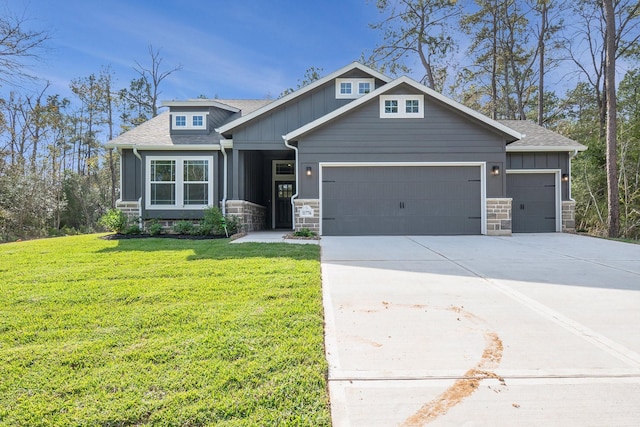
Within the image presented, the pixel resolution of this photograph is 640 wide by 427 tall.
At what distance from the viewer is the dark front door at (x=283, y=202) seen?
45.2 feet

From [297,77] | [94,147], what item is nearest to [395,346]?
[297,77]

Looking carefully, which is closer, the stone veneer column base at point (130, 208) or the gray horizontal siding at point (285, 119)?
the gray horizontal siding at point (285, 119)

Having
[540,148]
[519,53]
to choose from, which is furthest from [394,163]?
[519,53]

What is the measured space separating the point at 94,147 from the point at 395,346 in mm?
26200

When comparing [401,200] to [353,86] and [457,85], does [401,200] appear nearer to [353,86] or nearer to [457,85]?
[353,86]

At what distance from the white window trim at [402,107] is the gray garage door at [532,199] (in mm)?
3965

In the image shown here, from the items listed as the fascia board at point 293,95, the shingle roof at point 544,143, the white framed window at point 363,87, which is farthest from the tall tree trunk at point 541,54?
the white framed window at point 363,87

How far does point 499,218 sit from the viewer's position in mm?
9445

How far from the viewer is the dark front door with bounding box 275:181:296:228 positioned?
45.2 ft

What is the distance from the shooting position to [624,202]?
1069 centimetres

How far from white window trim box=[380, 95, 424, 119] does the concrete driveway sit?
5688mm

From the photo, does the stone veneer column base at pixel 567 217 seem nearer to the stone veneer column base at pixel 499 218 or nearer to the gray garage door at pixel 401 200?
the stone veneer column base at pixel 499 218

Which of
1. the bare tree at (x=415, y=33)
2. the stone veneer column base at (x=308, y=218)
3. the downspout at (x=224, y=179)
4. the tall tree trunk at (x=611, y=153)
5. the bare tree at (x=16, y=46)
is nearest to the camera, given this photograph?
the bare tree at (x=16, y=46)

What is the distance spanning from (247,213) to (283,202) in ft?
10.4
